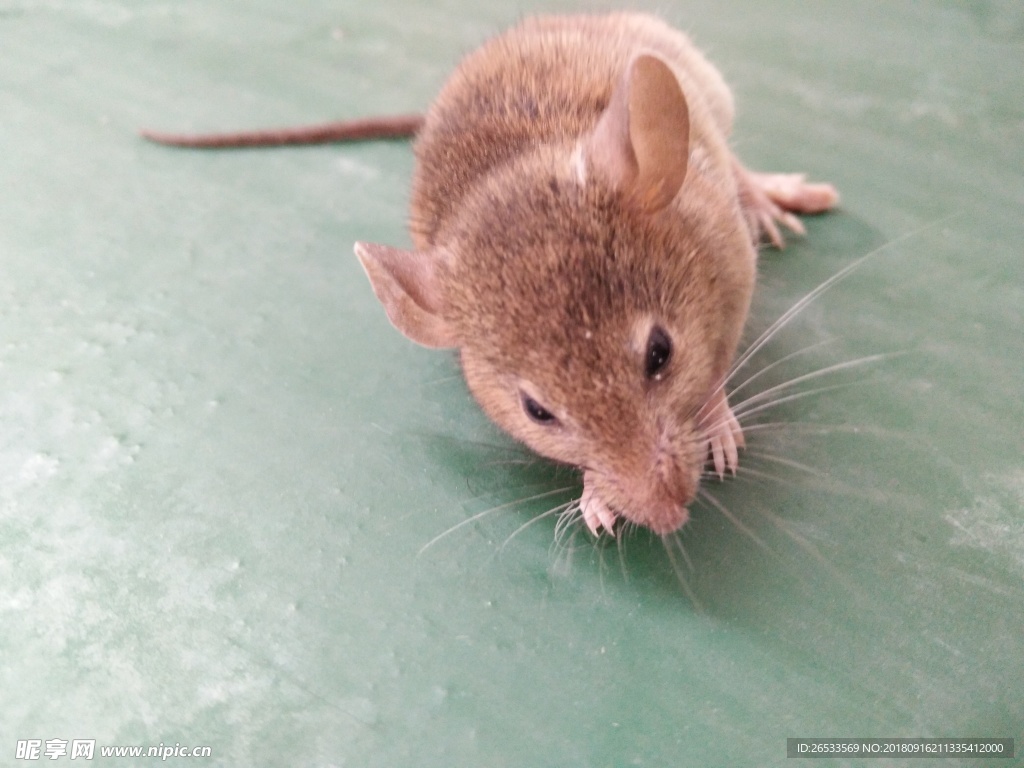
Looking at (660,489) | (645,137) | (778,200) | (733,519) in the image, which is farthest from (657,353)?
(778,200)

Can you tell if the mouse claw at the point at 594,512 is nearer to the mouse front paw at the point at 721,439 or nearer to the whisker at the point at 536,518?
the whisker at the point at 536,518

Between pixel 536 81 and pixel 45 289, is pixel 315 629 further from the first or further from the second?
pixel 45 289

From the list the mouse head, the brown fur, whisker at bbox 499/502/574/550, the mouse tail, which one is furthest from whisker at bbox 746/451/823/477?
the mouse tail

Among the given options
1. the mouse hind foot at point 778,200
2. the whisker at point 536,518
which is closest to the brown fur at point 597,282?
the whisker at point 536,518

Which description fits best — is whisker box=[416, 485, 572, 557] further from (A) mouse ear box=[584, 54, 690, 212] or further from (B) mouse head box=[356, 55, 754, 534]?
(A) mouse ear box=[584, 54, 690, 212]

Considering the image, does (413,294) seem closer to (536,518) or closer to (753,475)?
(536,518)

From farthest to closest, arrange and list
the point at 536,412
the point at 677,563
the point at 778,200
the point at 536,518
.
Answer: the point at 778,200 < the point at 536,518 < the point at 677,563 < the point at 536,412

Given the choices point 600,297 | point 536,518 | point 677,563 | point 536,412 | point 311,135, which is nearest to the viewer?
point 600,297
